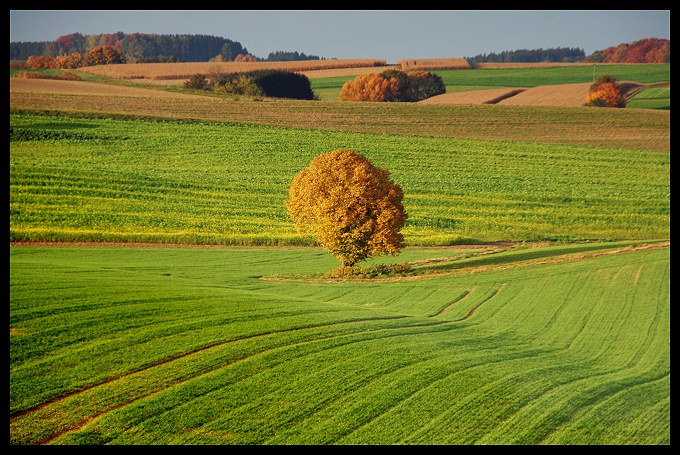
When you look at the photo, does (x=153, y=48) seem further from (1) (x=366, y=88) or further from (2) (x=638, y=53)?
(2) (x=638, y=53)

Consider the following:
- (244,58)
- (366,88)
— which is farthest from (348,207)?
(244,58)

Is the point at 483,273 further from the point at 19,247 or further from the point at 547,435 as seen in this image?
the point at 19,247

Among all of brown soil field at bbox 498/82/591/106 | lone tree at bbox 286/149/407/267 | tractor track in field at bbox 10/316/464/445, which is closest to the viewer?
tractor track in field at bbox 10/316/464/445

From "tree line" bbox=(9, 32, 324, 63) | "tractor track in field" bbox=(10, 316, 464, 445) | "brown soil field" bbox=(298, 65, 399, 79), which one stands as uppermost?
"tree line" bbox=(9, 32, 324, 63)

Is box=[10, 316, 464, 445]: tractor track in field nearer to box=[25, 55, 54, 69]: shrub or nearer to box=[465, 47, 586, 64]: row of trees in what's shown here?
box=[465, 47, 586, 64]: row of trees

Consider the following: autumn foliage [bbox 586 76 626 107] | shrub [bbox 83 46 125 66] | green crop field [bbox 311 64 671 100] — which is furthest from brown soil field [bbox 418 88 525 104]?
shrub [bbox 83 46 125 66]

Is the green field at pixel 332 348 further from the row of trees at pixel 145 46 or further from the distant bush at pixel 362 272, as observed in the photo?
the row of trees at pixel 145 46
